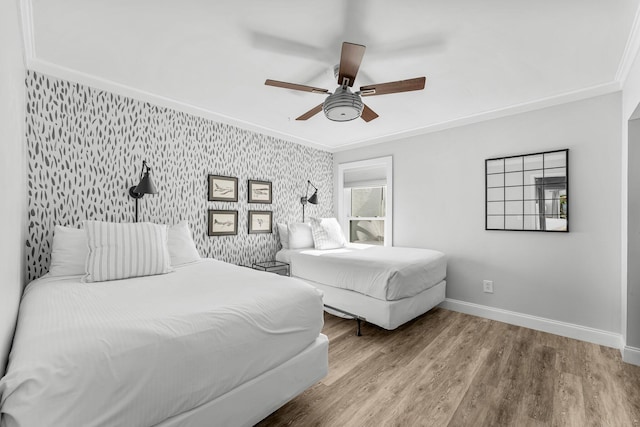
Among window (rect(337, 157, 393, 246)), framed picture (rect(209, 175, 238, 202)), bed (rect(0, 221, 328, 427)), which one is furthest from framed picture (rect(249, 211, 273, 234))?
bed (rect(0, 221, 328, 427))

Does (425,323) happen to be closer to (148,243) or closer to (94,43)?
(148,243)

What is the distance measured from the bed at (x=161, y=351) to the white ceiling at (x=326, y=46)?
5.33 feet

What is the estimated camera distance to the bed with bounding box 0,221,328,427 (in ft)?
2.94

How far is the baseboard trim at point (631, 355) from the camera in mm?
2236

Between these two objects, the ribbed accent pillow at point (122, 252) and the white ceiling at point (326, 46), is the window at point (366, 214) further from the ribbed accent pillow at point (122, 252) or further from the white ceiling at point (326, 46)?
the ribbed accent pillow at point (122, 252)

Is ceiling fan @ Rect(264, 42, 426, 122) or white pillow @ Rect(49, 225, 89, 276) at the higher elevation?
ceiling fan @ Rect(264, 42, 426, 122)

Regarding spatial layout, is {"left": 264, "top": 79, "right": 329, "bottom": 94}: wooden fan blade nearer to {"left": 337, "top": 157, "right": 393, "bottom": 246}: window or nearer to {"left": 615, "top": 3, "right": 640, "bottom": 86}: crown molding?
{"left": 615, "top": 3, "right": 640, "bottom": 86}: crown molding

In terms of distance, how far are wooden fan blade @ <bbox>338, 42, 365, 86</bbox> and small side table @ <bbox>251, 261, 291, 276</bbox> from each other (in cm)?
232

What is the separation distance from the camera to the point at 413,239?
12.9ft

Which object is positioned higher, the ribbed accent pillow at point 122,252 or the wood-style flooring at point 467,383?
the ribbed accent pillow at point 122,252

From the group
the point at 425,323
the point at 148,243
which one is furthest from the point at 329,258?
the point at 148,243

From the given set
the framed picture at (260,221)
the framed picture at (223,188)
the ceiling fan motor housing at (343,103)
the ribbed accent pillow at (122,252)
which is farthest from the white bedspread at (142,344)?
the framed picture at (260,221)

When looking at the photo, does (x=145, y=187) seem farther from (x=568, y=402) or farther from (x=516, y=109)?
(x=516, y=109)

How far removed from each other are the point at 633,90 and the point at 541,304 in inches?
79.3
